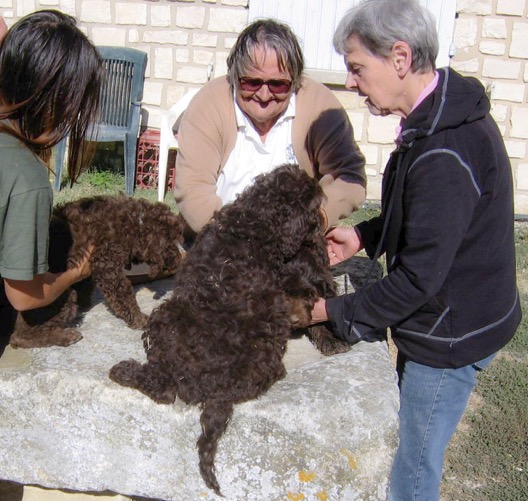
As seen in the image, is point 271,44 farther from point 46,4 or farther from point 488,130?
point 46,4

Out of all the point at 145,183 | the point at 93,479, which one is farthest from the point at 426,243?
the point at 145,183

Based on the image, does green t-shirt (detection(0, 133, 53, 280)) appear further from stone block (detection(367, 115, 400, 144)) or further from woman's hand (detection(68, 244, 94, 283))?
stone block (detection(367, 115, 400, 144))

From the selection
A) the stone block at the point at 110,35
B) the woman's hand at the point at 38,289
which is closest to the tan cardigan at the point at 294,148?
the woman's hand at the point at 38,289

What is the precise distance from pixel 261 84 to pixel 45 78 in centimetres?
131

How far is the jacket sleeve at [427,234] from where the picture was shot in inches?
91.0

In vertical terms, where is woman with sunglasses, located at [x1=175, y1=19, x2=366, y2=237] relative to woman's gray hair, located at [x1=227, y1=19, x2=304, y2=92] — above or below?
below

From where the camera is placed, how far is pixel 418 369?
272 centimetres

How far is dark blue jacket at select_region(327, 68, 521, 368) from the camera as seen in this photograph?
233 centimetres

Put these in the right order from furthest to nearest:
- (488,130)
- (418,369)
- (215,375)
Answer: (418,369) < (215,375) < (488,130)

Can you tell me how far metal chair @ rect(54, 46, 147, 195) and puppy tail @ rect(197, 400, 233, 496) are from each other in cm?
634

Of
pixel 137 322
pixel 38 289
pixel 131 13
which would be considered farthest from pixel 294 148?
pixel 131 13

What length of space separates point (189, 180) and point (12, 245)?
130cm

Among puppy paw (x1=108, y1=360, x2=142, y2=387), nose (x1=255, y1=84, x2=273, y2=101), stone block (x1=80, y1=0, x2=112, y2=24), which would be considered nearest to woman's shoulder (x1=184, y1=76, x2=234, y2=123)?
nose (x1=255, y1=84, x2=273, y2=101)

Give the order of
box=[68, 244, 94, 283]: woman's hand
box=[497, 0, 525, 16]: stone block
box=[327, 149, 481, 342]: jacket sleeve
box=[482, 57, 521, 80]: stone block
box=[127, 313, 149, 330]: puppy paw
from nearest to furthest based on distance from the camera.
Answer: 1. box=[327, 149, 481, 342]: jacket sleeve
2. box=[68, 244, 94, 283]: woman's hand
3. box=[127, 313, 149, 330]: puppy paw
4. box=[497, 0, 525, 16]: stone block
5. box=[482, 57, 521, 80]: stone block
